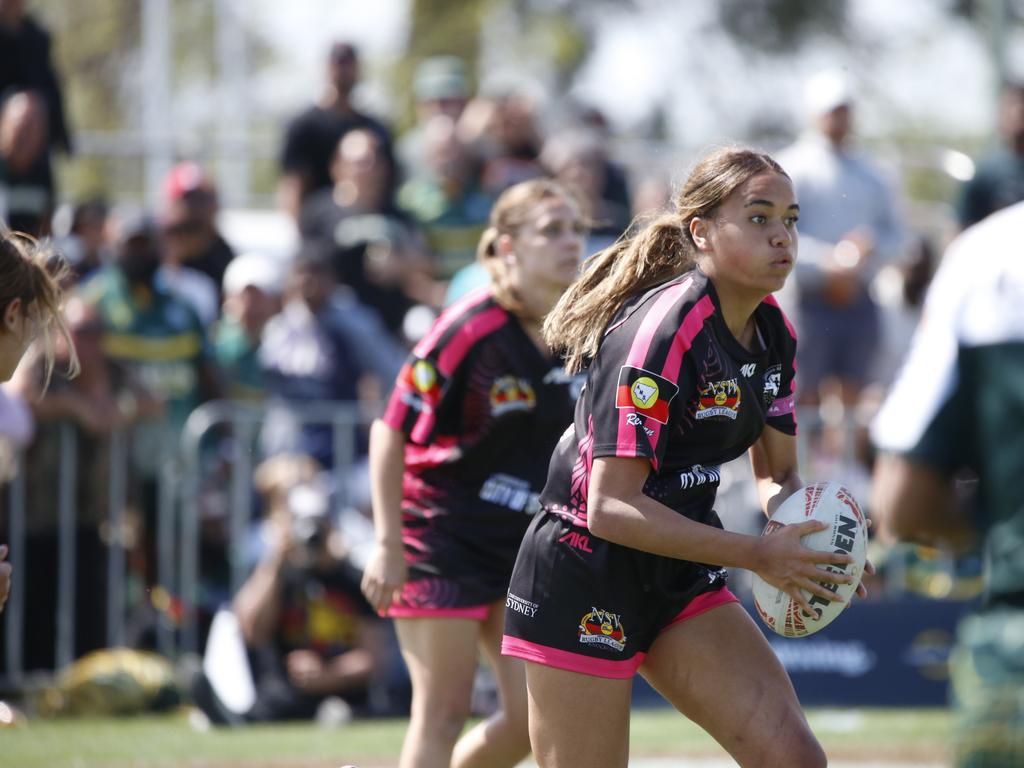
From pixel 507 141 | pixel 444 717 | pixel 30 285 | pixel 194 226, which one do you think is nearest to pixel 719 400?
pixel 444 717

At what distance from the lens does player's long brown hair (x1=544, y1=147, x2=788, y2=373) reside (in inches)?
162

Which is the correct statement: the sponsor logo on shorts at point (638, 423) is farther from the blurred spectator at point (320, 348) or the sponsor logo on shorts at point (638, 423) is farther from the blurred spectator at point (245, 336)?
the blurred spectator at point (245, 336)

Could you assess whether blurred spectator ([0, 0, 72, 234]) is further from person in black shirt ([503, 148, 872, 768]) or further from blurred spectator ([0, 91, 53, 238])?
person in black shirt ([503, 148, 872, 768])

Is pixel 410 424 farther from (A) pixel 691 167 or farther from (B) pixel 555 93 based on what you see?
(B) pixel 555 93

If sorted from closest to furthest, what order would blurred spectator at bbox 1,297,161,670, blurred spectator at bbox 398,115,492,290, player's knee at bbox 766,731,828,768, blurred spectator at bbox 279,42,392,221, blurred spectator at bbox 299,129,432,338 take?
Result: 1. player's knee at bbox 766,731,828,768
2. blurred spectator at bbox 1,297,161,670
3. blurred spectator at bbox 299,129,432,338
4. blurred spectator at bbox 398,115,492,290
5. blurred spectator at bbox 279,42,392,221

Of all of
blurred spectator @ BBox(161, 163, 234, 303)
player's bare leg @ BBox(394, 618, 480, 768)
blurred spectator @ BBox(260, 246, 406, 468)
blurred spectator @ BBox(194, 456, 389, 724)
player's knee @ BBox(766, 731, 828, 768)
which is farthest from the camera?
blurred spectator @ BBox(161, 163, 234, 303)

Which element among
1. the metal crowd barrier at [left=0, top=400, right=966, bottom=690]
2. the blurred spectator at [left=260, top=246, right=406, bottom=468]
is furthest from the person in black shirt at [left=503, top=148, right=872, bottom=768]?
the blurred spectator at [left=260, top=246, right=406, bottom=468]

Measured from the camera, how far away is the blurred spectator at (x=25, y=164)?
9883 millimetres

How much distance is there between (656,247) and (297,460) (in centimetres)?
538

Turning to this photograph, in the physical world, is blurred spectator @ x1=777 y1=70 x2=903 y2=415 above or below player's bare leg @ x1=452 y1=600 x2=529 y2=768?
above

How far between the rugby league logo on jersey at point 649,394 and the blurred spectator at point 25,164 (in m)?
6.88

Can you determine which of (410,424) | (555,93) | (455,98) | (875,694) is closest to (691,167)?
(410,424)

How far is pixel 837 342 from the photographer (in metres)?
10.7

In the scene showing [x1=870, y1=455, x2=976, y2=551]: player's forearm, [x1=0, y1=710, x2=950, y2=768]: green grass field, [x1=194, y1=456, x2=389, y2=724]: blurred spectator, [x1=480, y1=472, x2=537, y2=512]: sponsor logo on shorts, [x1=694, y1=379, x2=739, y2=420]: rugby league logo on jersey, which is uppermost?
[x1=694, y1=379, x2=739, y2=420]: rugby league logo on jersey
